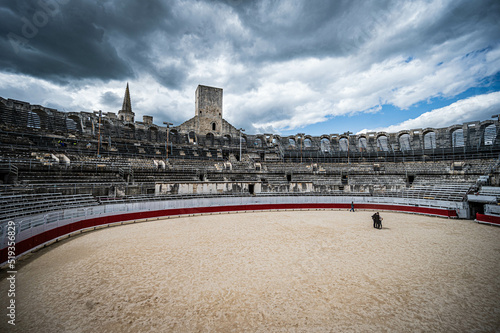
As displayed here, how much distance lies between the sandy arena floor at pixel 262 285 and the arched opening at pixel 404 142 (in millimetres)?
34920

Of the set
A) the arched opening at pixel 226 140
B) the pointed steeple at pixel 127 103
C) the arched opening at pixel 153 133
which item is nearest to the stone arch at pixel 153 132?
the arched opening at pixel 153 133

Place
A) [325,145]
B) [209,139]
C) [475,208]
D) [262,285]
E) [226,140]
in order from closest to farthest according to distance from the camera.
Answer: [262,285] < [475,208] < [209,139] < [226,140] < [325,145]

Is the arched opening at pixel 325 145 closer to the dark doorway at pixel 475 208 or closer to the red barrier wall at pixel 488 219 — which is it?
the dark doorway at pixel 475 208

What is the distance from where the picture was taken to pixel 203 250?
35.4 feet

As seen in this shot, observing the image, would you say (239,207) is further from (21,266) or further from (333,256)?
(21,266)

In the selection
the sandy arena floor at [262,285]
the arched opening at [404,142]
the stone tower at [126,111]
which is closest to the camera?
the sandy arena floor at [262,285]

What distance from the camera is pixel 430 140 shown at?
40.4 metres

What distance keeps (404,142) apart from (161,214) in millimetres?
47710

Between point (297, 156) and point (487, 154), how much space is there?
3141 centimetres

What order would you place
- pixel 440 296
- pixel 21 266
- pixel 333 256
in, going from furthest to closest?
pixel 333 256, pixel 21 266, pixel 440 296

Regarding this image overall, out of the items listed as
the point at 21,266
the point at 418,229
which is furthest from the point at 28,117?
the point at 418,229

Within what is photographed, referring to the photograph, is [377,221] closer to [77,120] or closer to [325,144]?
[325,144]

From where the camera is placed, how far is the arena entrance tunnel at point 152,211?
10.3 m

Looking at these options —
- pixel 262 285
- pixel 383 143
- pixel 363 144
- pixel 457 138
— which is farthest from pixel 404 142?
pixel 262 285
